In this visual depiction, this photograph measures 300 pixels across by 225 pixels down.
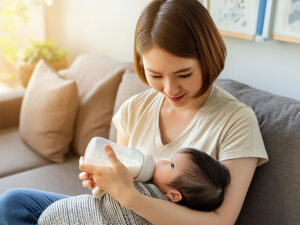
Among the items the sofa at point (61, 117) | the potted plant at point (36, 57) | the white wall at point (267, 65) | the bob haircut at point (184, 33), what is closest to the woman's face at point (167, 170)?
the bob haircut at point (184, 33)

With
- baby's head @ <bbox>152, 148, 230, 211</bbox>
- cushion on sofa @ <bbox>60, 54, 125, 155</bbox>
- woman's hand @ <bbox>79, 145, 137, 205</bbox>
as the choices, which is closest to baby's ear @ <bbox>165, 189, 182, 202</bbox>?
baby's head @ <bbox>152, 148, 230, 211</bbox>

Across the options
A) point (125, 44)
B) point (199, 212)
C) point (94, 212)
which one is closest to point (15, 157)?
point (125, 44)

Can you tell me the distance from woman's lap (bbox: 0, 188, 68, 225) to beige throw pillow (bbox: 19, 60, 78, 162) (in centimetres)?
71

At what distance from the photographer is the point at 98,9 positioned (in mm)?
2711

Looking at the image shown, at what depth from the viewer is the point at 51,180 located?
1920 mm

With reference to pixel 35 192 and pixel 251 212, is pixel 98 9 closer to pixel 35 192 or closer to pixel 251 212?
pixel 35 192

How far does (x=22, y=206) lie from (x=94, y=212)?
326 mm

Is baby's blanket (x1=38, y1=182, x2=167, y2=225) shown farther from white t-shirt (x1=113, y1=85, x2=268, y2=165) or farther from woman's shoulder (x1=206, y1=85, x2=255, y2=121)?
woman's shoulder (x1=206, y1=85, x2=255, y2=121)

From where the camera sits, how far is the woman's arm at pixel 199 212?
1093 millimetres

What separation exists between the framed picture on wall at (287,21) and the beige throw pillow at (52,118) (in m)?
1.12

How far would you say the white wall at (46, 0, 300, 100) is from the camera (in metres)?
1.54

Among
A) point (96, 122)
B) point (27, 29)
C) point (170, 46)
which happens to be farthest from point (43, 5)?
point (170, 46)

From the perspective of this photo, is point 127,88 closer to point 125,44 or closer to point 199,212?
point 125,44

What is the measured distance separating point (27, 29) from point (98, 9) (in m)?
1.27
